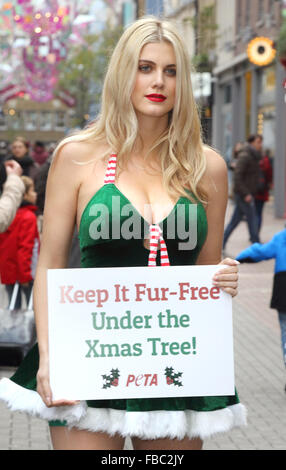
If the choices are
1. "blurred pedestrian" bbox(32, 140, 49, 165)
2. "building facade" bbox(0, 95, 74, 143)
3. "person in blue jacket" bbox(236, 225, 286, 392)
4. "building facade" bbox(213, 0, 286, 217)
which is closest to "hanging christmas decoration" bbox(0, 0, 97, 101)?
"blurred pedestrian" bbox(32, 140, 49, 165)

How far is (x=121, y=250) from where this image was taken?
330cm

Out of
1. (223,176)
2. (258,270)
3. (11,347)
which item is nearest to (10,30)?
(258,270)

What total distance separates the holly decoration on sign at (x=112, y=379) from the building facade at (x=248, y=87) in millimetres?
25135

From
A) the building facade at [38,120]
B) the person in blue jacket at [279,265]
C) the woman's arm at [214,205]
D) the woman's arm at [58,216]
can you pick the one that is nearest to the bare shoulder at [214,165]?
the woman's arm at [214,205]

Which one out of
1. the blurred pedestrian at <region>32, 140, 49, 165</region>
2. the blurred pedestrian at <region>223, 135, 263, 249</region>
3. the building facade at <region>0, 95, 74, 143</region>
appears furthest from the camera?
the building facade at <region>0, 95, 74, 143</region>

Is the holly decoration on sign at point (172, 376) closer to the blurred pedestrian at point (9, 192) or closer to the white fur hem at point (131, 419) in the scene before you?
the white fur hem at point (131, 419)

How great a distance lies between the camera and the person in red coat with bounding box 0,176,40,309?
1002 centimetres

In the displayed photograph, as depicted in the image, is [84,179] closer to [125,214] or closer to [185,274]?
[125,214]

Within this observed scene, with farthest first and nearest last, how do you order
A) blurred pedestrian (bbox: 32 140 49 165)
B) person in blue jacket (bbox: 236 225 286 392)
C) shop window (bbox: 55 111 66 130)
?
1. shop window (bbox: 55 111 66 130)
2. blurred pedestrian (bbox: 32 140 49 165)
3. person in blue jacket (bbox: 236 225 286 392)

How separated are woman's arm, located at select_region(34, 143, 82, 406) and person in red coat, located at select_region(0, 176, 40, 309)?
6625 mm

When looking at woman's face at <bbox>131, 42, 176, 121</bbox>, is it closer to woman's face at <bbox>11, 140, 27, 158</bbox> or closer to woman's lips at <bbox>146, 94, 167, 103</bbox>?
woman's lips at <bbox>146, 94, 167, 103</bbox>

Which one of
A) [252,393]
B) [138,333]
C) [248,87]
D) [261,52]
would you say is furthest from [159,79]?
[248,87]

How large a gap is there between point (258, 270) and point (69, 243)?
555 inches

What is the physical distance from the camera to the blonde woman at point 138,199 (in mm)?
3277
